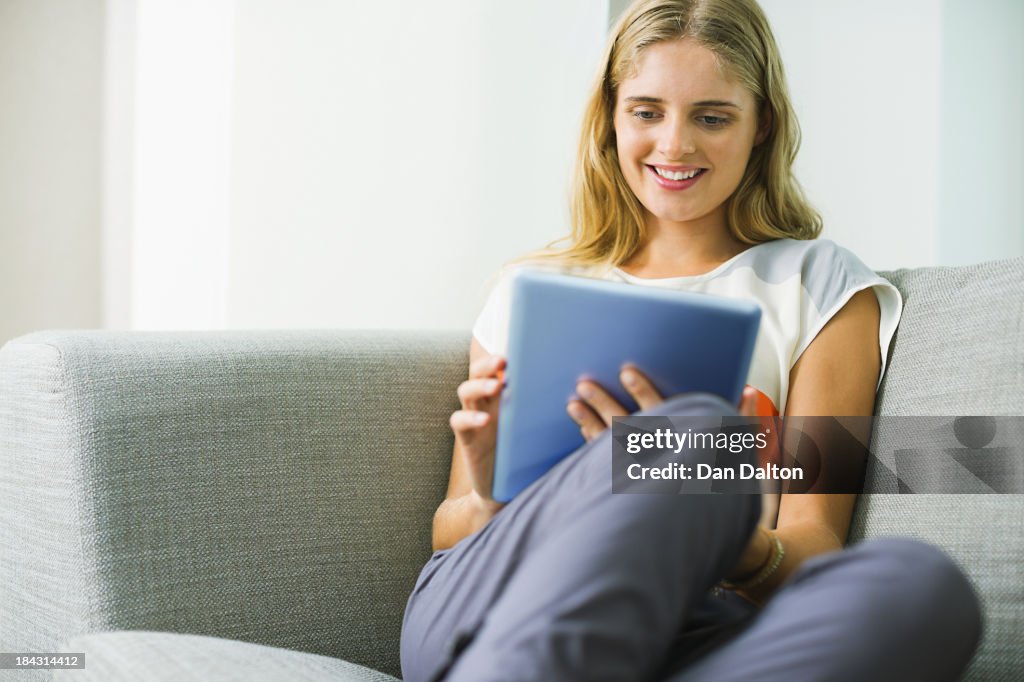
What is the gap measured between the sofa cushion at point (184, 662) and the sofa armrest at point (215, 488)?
0.37 feet

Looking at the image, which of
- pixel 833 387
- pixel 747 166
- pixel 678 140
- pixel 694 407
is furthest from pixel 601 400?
pixel 747 166

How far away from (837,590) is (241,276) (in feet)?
4.84

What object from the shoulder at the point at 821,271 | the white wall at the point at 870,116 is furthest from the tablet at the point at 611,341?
the white wall at the point at 870,116

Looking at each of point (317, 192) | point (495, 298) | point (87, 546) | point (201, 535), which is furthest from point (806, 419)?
point (317, 192)

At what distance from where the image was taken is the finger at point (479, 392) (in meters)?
0.95

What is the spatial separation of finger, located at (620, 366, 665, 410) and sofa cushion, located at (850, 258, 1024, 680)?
15.1 inches

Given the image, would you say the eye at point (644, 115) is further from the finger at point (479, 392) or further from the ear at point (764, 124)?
the finger at point (479, 392)

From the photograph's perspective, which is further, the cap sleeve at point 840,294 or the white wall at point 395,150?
the white wall at point 395,150

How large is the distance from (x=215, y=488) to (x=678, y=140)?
697mm

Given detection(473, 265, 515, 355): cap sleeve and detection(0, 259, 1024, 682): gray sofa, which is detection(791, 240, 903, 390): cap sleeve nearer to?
detection(0, 259, 1024, 682): gray sofa

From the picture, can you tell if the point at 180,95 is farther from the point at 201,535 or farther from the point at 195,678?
the point at 195,678

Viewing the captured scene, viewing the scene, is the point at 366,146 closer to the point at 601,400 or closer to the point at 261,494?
the point at 261,494

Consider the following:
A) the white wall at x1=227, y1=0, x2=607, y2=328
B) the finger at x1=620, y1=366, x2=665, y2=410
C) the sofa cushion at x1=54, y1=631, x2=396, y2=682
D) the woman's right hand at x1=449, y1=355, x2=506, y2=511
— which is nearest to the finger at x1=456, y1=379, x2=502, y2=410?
the woman's right hand at x1=449, y1=355, x2=506, y2=511

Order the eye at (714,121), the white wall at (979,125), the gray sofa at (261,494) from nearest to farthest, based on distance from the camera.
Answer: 1. the gray sofa at (261,494)
2. the eye at (714,121)
3. the white wall at (979,125)
